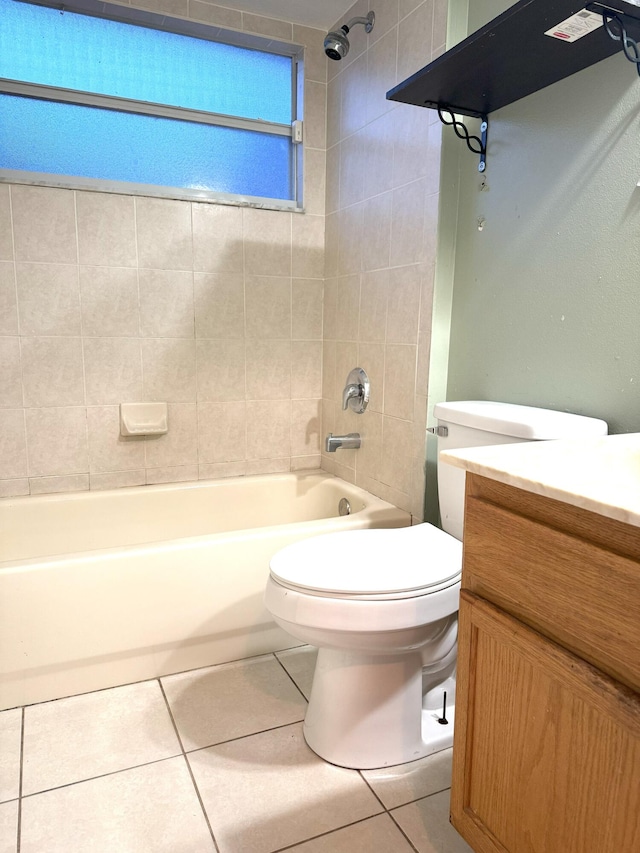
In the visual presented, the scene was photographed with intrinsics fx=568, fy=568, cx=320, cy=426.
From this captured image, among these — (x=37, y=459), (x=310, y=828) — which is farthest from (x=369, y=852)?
(x=37, y=459)

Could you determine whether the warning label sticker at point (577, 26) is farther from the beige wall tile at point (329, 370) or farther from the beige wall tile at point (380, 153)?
the beige wall tile at point (329, 370)

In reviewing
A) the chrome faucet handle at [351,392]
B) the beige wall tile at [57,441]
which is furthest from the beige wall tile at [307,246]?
the beige wall tile at [57,441]

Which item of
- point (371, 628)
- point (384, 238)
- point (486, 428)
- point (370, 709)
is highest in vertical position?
point (384, 238)

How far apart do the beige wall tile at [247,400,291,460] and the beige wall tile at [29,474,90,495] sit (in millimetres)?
665

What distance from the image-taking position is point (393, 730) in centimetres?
136

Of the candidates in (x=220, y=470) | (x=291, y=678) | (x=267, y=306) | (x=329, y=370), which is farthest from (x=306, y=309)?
(x=291, y=678)

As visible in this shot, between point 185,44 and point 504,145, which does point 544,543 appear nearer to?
point 504,145

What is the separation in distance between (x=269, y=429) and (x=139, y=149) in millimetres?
1207

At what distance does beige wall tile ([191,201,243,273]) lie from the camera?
2.23 meters

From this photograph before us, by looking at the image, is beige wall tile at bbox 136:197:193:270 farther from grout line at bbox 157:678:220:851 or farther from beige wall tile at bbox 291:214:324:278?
grout line at bbox 157:678:220:851

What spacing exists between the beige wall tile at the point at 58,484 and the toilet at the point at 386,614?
116 centimetres

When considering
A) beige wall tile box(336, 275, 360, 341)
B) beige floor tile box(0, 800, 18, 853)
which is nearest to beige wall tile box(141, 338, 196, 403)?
beige wall tile box(336, 275, 360, 341)

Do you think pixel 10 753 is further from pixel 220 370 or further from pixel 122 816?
pixel 220 370

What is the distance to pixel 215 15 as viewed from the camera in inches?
84.7
